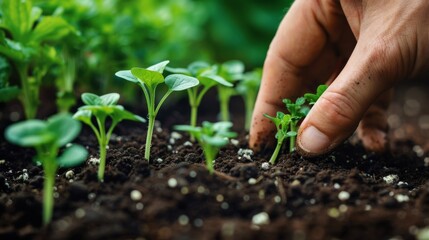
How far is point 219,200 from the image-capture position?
4.92 feet

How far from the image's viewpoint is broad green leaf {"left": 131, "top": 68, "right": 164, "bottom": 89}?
164cm

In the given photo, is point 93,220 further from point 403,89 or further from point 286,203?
point 403,89

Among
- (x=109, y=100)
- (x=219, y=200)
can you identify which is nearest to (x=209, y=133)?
(x=219, y=200)

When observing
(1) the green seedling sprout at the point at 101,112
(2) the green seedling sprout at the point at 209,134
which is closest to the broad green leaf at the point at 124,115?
(1) the green seedling sprout at the point at 101,112

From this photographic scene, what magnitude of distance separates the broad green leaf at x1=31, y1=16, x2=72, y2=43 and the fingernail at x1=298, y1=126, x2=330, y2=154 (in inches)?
49.3

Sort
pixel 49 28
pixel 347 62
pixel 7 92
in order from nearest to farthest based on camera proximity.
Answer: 1. pixel 347 62
2. pixel 7 92
3. pixel 49 28

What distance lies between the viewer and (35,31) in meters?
2.28

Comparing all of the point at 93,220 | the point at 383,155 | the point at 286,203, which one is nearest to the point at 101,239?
the point at 93,220

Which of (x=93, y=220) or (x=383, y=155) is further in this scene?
(x=383, y=155)

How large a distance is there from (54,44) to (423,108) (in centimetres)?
285

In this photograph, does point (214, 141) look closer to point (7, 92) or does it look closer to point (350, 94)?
point (350, 94)

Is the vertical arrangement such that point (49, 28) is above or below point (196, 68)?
above

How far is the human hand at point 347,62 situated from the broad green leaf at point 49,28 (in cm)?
101

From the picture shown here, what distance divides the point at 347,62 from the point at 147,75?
771mm
